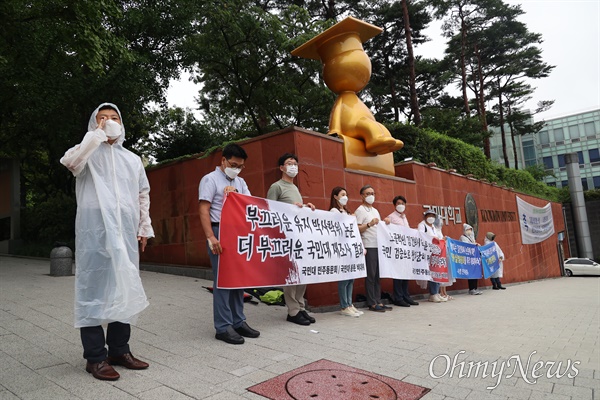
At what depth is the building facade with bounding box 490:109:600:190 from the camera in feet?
165

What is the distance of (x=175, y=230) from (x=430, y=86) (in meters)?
20.6

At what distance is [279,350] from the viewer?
3.59m

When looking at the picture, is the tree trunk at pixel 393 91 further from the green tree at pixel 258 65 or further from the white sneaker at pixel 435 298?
the white sneaker at pixel 435 298

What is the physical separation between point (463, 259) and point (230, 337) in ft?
21.2

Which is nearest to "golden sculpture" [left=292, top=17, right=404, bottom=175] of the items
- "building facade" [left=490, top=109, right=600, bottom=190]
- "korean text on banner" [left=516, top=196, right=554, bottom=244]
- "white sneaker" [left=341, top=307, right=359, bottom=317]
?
"white sneaker" [left=341, top=307, right=359, bottom=317]

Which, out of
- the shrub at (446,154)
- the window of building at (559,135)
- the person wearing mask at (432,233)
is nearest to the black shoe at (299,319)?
the person wearing mask at (432,233)

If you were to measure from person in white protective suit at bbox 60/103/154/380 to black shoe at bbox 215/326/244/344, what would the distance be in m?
0.88

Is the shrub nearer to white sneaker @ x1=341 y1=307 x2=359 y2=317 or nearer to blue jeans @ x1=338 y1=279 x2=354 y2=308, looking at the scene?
blue jeans @ x1=338 y1=279 x2=354 y2=308

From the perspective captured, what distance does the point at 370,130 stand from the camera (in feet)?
25.1

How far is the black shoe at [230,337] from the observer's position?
146 inches

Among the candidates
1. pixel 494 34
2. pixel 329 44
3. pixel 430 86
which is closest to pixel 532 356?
pixel 329 44

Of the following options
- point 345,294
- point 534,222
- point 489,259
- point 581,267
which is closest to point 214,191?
point 345,294

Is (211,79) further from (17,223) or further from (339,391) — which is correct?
(339,391)

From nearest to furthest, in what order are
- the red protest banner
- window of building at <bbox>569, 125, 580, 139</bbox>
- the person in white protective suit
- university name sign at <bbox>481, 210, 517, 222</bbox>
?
the person in white protective suit → the red protest banner → university name sign at <bbox>481, 210, 517, 222</bbox> → window of building at <bbox>569, 125, 580, 139</bbox>
